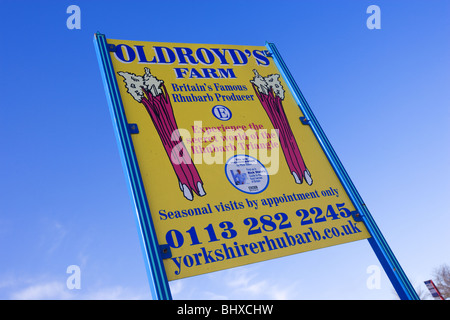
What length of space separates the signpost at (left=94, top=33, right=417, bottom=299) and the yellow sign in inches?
0.5

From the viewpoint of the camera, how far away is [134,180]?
3520mm

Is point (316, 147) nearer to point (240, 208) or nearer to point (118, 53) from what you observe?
point (240, 208)

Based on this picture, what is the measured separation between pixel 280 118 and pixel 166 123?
1586mm

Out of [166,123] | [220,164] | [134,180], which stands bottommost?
[134,180]

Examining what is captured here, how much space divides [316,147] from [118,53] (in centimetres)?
278

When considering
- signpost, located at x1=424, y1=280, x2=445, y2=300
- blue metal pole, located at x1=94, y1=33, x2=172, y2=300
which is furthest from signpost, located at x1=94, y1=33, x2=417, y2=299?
signpost, located at x1=424, y1=280, x2=445, y2=300

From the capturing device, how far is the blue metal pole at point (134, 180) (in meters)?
3.01

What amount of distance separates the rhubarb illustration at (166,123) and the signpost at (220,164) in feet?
0.04

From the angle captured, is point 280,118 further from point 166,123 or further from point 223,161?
point 166,123

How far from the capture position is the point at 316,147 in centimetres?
484

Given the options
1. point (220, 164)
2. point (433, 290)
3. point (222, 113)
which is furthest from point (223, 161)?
point (433, 290)

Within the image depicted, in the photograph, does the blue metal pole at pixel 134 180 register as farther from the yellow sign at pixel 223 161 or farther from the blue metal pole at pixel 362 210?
the blue metal pole at pixel 362 210

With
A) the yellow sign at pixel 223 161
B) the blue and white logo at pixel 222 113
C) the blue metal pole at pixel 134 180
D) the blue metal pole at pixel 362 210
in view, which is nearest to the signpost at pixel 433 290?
the blue metal pole at pixel 362 210
